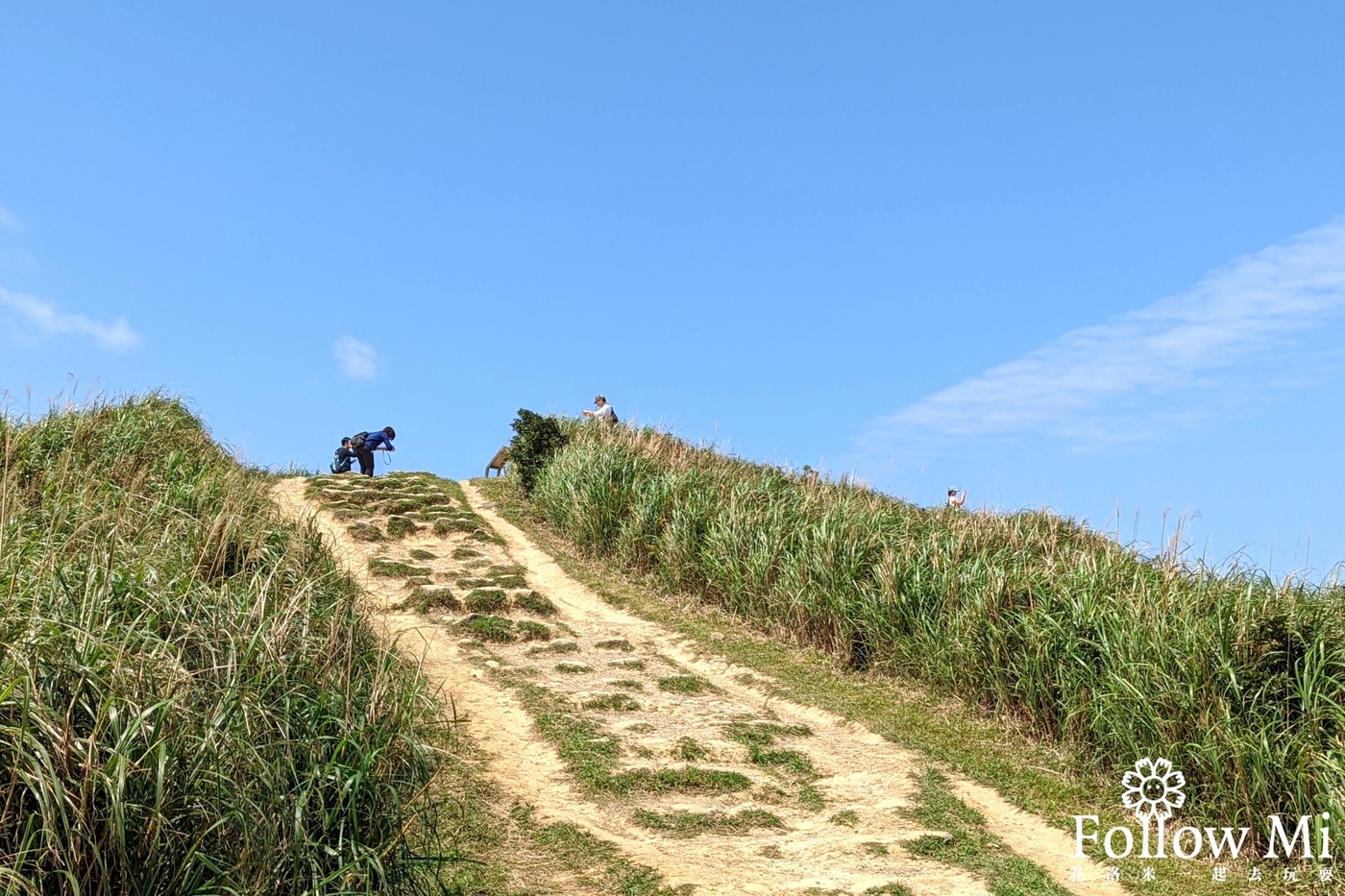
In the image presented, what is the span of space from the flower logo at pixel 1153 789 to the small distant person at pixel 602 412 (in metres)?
15.8

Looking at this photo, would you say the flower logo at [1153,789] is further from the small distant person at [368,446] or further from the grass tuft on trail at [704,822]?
the small distant person at [368,446]

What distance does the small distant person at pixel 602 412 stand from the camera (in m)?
22.0

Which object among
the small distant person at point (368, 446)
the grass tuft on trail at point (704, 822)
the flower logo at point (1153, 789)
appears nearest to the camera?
the grass tuft on trail at point (704, 822)

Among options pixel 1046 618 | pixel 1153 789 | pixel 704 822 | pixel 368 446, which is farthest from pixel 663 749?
pixel 368 446

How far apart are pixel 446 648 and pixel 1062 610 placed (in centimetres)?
657

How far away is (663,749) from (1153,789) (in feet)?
12.2

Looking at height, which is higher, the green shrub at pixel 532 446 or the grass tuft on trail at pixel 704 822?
the green shrub at pixel 532 446

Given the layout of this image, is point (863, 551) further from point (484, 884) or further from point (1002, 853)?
point (484, 884)

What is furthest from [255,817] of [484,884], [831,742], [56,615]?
[831,742]

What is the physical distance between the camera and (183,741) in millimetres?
3762

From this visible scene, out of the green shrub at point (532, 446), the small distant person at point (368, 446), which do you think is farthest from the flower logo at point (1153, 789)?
the small distant person at point (368, 446)

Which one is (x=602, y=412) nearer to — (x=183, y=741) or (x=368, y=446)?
(x=368, y=446)

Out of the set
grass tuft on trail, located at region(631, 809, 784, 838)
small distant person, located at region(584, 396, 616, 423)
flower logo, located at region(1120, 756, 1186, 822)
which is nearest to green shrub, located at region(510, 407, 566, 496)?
small distant person, located at region(584, 396, 616, 423)

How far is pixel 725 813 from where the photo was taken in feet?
22.2
